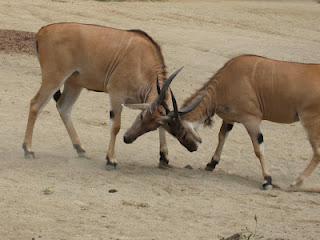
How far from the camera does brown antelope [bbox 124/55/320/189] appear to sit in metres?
10.4

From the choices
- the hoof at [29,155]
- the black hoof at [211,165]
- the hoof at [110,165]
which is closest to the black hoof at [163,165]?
the black hoof at [211,165]

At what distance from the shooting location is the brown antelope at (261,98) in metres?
10.4

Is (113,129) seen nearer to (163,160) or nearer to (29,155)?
(163,160)

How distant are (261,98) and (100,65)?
203 centimetres

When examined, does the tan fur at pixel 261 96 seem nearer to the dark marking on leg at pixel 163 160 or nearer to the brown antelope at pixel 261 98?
the brown antelope at pixel 261 98

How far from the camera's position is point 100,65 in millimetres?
10656

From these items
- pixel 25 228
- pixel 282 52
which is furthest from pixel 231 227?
pixel 282 52

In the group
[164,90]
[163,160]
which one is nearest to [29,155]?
[163,160]

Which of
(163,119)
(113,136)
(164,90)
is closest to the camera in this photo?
(164,90)

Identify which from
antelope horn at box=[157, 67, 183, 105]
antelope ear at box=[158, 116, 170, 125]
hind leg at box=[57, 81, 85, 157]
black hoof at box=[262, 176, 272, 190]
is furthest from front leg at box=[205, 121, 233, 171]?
hind leg at box=[57, 81, 85, 157]

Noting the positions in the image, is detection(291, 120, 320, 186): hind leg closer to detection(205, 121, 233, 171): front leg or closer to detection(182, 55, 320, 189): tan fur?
detection(182, 55, 320, 189): tan fur

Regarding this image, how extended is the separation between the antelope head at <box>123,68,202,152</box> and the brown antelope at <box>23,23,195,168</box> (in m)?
0.26

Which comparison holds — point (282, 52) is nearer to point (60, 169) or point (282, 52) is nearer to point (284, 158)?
point (284, 158)

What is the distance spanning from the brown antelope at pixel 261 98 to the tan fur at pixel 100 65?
0.64 meters
